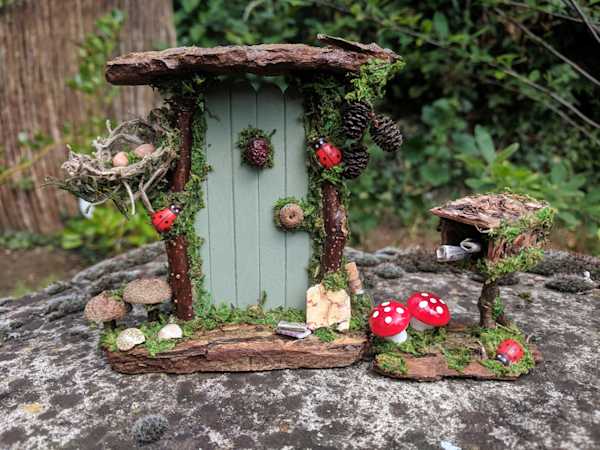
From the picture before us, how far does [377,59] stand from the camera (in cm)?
323

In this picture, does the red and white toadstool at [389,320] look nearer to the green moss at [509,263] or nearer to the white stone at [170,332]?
the green moss at [509,263]

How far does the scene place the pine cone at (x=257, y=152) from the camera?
3.48 meters

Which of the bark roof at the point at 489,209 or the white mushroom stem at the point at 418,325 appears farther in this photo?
the white mushroom stem at the point at 418,325

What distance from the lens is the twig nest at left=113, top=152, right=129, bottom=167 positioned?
336 cm

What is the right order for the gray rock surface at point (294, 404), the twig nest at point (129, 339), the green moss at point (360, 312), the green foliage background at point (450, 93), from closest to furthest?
1. the gray rock surface at point (294, 404)
2. the twig nest at point (129, 339)
3. the green moss at point (360, 312)
4. the green foliage background at point (450, 93)

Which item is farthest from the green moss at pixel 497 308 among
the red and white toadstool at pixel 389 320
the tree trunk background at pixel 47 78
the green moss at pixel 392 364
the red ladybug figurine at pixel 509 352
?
the tree trunk background at pixel 47 78

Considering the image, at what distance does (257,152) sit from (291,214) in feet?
1.60

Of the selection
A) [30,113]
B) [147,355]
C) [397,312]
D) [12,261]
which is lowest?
[12,261]

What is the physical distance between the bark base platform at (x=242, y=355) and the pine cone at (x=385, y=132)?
1.33 metres

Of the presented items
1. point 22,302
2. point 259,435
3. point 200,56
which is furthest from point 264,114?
point 22,302

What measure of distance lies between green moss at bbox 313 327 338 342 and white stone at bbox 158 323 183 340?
3.04 feet

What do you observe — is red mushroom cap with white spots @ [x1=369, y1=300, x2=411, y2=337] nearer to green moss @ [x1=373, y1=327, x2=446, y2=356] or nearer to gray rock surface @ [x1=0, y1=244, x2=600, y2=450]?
green moss @ [x1=373, y1=327, x2=446, y2=356]

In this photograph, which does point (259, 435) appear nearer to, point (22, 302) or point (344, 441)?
point (344, 441)

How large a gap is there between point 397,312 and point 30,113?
20.4 feet
